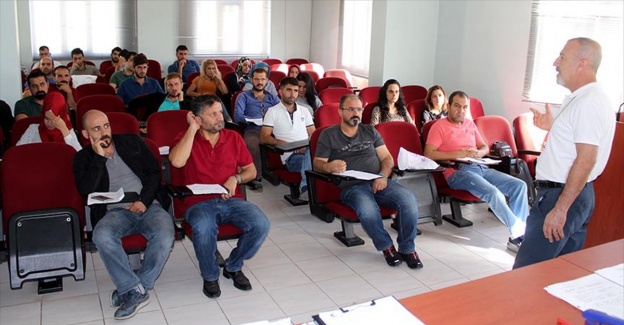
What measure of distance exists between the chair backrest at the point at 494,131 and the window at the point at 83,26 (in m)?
7.19

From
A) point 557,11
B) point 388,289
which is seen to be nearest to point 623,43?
point 557,11

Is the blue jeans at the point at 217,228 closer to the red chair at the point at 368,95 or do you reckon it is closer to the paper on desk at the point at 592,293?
the paper on desk at the point at 592,293

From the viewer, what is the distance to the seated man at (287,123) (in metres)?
5.50

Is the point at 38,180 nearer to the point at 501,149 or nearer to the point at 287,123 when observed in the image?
the point at 287,123

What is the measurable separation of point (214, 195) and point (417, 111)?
10.3 ft

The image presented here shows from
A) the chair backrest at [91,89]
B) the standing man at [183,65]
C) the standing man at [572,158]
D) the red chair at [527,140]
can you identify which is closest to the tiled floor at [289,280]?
the red chair at [527,140]

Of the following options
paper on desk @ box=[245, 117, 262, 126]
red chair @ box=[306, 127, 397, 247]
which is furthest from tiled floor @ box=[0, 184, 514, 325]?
paper on desk @ box=[245, 117, 262, 126]

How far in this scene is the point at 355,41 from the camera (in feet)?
34.7

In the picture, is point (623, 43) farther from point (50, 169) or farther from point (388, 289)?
point (50, 169)

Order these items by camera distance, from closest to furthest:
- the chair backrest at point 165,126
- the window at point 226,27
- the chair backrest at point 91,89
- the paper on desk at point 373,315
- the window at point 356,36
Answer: the paper on desk at point 373,315 → the chair backrest at point 165,126 → the chair backrest at point 91,89 → the window at point 356,36 → the window at point 226,27

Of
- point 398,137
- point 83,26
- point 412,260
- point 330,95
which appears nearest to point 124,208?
point 412,260

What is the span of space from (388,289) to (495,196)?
129 cm

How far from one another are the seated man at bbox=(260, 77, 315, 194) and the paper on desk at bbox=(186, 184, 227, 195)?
152cm

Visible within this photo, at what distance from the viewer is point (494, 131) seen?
5688 millimetres
